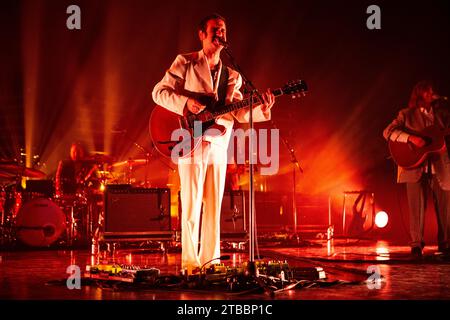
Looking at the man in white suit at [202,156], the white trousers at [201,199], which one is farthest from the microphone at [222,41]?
the white trousers at [201,199]

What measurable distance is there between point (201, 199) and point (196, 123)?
62 cm

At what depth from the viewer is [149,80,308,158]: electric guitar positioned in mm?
3688

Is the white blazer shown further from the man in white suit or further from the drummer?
the drummer

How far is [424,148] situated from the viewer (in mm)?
5848

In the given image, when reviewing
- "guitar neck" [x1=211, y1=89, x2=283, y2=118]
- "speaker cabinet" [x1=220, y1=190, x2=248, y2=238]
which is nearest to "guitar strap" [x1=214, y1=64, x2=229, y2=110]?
"guitar neck" [x1=211, y1=89, x2=283, y2=118]

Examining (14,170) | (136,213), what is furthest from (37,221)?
(136,213)

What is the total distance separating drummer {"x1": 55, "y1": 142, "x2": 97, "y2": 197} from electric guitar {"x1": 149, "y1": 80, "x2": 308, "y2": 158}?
529cm

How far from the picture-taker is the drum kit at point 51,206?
8.16 metres

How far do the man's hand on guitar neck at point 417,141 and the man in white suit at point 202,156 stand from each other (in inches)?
101

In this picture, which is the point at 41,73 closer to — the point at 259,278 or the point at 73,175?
the point at 73,175

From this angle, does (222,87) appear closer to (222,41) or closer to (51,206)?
(222,41)

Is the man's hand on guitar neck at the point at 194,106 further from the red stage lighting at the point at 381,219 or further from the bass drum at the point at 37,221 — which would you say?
the red stage lighting at the point at 381,219
